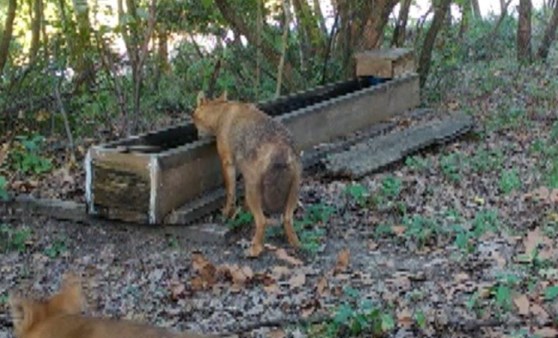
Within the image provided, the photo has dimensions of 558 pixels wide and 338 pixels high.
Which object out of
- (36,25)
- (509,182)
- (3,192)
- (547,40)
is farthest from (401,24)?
(3,192)

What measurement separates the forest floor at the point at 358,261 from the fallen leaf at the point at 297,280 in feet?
0.06

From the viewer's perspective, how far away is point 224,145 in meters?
→ 10.0

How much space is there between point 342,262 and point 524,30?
13.4m

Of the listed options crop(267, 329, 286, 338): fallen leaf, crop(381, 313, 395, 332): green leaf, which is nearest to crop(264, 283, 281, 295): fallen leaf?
crop(267, 329, 286, 338): fallen leaf

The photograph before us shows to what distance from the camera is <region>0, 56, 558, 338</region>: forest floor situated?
22.8 ft

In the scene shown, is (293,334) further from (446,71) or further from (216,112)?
(446,71)

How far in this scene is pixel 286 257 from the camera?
879 cm

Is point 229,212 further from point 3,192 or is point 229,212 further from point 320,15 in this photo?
point 320,15

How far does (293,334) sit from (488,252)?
88.5 inches

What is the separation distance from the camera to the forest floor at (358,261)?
273 inches

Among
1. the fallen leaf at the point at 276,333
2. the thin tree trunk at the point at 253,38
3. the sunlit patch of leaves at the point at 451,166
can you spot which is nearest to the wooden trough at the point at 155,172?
the sunlit patch of leaves at the point at 451,166

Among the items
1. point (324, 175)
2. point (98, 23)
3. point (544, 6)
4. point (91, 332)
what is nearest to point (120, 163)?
point (324, 175)

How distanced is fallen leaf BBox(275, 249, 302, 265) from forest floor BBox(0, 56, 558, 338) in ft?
0.05

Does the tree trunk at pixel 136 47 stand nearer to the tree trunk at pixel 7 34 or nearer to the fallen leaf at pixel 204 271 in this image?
the tree trunk at pixel 7 34
